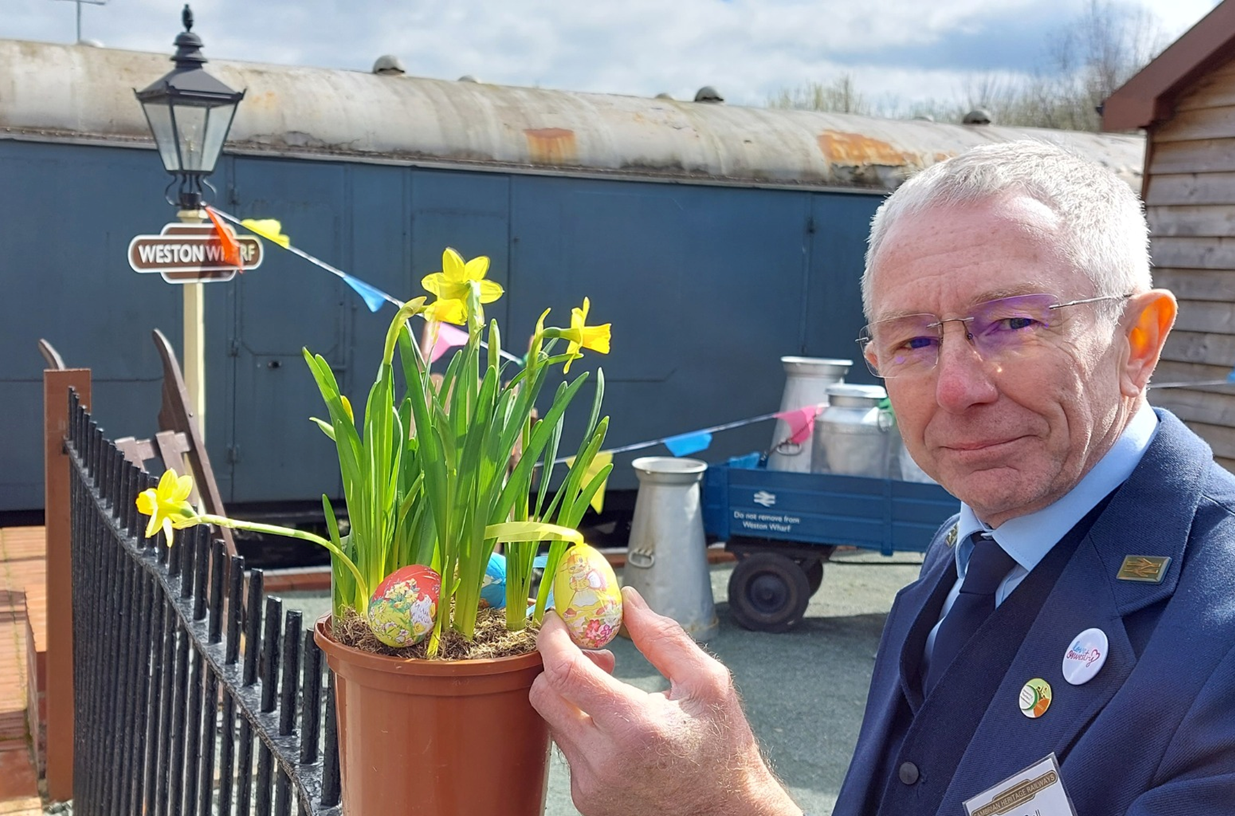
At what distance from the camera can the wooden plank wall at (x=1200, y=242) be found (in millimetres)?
6613

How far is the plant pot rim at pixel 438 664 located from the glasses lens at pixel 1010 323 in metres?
0.63

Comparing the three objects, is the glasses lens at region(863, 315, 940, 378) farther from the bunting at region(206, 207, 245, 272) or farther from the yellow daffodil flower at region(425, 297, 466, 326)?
the bunting at region(206, 207, 245, 272)

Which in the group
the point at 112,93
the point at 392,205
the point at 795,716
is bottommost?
the point at 795,716

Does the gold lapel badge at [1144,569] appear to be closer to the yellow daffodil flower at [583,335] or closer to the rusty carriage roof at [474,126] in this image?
the yellow daffodil flower at [583,335]

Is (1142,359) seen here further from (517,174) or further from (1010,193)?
(517,174)

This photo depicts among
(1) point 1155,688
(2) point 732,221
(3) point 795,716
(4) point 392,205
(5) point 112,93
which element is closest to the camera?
(1) point 1155,688

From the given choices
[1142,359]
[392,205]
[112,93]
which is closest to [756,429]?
[392,205]

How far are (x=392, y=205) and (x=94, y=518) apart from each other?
5.12 meters

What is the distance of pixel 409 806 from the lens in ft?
3.70

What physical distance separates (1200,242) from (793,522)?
10.6ft

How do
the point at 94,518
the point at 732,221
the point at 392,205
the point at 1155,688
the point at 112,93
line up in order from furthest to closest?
the point at 732,221
the point at 392,205
the point at 112,93
the point at 94,518
the point at 1155,688

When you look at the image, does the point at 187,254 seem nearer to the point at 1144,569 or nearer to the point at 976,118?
the point at 1144,569

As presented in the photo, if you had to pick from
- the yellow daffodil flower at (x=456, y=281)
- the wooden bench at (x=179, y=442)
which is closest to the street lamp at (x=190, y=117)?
the wooden bench at (x=179, y=442)

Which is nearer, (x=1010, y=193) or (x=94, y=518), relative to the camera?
(x=1010, y=193)
